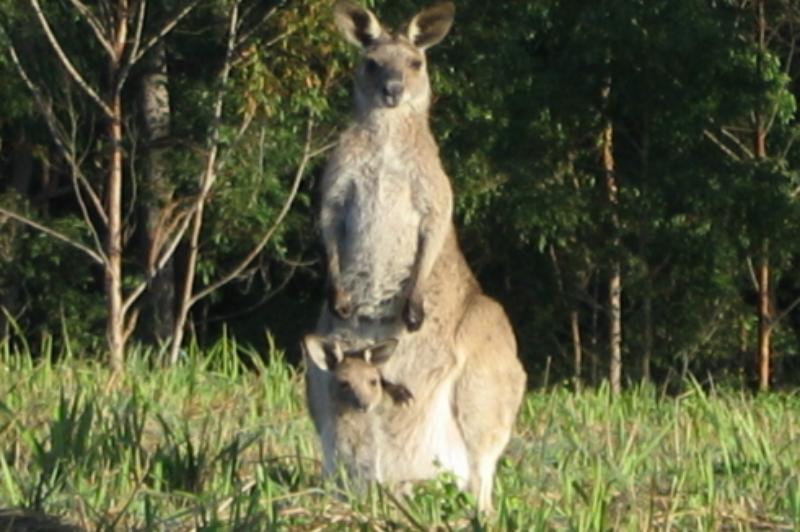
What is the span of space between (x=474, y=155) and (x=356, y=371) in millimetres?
12261

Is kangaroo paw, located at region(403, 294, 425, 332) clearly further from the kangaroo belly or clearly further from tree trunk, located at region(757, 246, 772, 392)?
tree trunk, located at region(757, 246, 772, 392)

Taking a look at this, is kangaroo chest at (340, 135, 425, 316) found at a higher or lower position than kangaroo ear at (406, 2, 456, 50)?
lower

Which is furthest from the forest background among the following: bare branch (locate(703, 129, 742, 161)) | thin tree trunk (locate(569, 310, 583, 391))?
thin tree trunk (locate(569, 310, 583, 391))

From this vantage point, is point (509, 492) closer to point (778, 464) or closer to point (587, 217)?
point (778, 464)

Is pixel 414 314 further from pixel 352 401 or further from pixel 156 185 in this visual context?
pixel 156 185

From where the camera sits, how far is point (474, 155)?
20000 mm

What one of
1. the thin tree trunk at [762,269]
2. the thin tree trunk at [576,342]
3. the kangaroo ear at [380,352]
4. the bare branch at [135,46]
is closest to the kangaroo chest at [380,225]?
the kangaroo ear at [380,352]

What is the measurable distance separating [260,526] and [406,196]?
2740 millimetres

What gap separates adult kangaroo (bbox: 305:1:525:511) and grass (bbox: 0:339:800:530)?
0.66ft

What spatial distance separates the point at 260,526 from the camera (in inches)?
234

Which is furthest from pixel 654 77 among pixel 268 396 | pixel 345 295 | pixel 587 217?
pixel 345 295

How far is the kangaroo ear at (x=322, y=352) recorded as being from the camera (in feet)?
25.8

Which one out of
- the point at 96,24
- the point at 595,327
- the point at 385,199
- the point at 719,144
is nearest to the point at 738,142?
the point at 719,144

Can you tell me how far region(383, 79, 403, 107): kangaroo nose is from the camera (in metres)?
8.65
